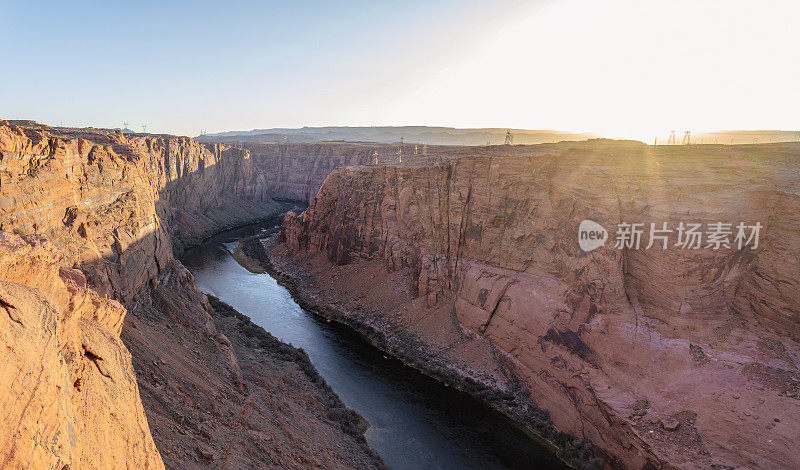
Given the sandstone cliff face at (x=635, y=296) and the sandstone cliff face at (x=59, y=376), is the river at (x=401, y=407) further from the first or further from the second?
the sandstone cliff face at (x=59, y=376)

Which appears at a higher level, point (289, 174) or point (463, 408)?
point (289, 174)

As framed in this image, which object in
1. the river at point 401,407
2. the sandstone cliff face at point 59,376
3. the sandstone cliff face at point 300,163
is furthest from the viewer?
the sandstone cliff face at point 300,163

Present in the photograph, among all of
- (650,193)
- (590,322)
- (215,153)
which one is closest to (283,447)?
(590,322)

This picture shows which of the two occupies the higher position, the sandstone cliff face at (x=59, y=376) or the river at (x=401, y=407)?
the sandstone cliff face at (x=59, y=376)

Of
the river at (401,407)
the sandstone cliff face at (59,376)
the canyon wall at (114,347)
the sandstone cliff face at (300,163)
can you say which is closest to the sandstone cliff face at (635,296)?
the river at (401,407)

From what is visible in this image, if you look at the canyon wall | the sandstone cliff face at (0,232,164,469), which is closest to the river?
the canyon wall

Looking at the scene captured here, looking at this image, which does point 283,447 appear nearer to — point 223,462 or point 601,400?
point 223,462
